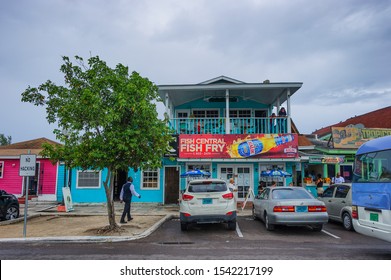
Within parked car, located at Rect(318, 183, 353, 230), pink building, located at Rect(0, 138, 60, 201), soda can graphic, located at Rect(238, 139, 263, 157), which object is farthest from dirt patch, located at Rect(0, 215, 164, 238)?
parked car, located at Rect(318, 183, 353, 230)

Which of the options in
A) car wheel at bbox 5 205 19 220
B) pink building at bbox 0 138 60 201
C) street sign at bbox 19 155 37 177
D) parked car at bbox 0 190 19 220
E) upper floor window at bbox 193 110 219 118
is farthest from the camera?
upper floor window at bbox 193 110 219 118

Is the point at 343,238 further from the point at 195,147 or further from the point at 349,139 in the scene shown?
the point at 349,139

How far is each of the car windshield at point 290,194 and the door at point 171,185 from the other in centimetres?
830

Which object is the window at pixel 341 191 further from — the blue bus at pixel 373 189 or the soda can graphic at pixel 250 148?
the soda can graphic at pixel 250 148

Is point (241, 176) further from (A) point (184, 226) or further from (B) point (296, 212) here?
(B) point (296, 212)

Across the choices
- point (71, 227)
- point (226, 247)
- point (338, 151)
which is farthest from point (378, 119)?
point (71, 227)

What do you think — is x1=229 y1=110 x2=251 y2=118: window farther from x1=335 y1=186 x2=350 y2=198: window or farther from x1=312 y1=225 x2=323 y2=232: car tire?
x1=312 y1=225 x2=323 y2=232: car tire

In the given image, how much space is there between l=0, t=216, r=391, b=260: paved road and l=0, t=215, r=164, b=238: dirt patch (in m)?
0.99

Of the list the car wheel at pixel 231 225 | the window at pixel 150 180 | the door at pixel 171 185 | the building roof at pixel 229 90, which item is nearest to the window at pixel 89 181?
the window at pixel 150 180

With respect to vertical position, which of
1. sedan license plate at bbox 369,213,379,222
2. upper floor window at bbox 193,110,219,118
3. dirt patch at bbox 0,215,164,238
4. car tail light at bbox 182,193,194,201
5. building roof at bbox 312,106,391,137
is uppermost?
building roof at bbox 312,106,391,137

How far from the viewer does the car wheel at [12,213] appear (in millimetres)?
12227

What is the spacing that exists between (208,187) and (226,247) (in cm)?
243

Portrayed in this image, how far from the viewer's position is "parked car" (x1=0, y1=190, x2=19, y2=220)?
1203cm
